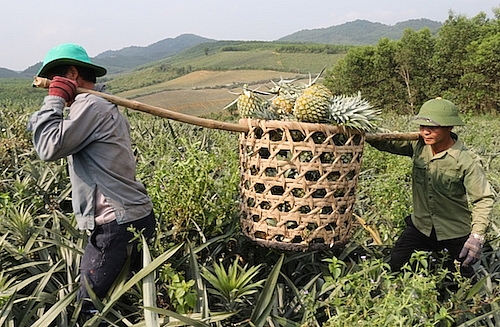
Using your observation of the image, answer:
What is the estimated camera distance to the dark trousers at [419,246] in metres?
2.91

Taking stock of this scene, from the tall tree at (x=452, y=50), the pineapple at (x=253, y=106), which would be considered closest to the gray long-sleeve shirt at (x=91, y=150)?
the pineapple at (x=253, y=106)

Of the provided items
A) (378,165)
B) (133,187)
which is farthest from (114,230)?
(378,165)

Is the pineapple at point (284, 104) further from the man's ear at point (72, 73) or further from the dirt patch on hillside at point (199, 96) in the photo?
the dirt patch on hillside at point (199, 96)

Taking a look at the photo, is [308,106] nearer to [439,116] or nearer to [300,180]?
[300,180]

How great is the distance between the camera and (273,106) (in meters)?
2.51

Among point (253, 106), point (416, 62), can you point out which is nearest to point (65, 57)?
point (253, 106)

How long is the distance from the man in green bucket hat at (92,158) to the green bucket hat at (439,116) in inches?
65.2

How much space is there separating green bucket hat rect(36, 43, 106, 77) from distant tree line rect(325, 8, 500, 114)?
97.8 feet

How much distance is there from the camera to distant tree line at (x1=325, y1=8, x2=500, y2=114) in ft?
107

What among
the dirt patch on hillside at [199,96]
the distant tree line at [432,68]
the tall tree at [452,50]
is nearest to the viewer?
the distant tree line at [432,68]

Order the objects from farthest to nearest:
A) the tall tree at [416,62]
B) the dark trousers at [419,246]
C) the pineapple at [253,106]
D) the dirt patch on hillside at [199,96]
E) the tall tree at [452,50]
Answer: the tall tree at [416,62] < the tall tree at [452,50] < the dirt patch on hillside at [199,96] < the dark trousers at [419,246] < the pineapple at [253,106]

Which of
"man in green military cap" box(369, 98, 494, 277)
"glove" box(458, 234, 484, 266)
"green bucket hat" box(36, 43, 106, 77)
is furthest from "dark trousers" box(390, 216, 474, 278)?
"green bucket hat" box(36, 43, 106, 77)

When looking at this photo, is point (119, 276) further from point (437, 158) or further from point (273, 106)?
point (437, 158)

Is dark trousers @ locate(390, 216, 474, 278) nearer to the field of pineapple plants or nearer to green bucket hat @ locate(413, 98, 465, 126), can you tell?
the field of pineapple plants
